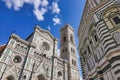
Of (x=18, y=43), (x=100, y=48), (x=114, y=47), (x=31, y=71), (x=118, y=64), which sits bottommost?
(x=118, y=64)

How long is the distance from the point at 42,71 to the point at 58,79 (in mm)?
3938

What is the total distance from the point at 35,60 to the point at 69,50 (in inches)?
556

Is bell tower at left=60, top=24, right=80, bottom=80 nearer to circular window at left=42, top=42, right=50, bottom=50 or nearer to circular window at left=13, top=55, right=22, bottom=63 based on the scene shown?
circular window at left=42, top=42, right=50, bottom=50

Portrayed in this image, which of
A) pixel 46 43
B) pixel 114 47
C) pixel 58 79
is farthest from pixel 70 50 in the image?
pixel 114 47

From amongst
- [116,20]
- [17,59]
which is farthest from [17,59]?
[116,20]

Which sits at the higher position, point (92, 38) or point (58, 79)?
point (58, 79)

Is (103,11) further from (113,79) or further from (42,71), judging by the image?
(42,71)

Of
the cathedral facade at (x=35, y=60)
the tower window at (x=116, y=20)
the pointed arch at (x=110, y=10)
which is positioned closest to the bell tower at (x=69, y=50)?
the cathedral facade at (x=35, y=60)

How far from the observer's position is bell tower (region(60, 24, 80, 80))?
3144 centimetres

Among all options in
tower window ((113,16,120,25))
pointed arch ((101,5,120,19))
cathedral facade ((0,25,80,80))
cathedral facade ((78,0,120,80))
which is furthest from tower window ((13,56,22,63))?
tower window ((113,16,120,25))

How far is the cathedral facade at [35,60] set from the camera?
21.2 meters

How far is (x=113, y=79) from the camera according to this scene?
24.0ft

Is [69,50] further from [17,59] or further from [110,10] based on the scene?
[110,10]

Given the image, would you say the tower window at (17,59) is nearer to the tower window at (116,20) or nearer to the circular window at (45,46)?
the circular window at (45,46)
